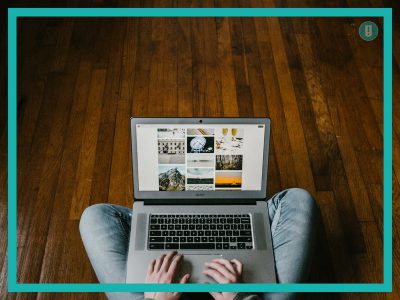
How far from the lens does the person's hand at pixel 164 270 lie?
1396 millimetres

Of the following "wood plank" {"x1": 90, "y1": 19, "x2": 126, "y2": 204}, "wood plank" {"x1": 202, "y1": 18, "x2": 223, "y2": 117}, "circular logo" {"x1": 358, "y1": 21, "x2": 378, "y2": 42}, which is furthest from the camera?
"circular logo" {"x1": 358, "y1": 21, "x2": 378, "y2": 42}

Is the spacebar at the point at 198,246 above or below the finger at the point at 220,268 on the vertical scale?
above

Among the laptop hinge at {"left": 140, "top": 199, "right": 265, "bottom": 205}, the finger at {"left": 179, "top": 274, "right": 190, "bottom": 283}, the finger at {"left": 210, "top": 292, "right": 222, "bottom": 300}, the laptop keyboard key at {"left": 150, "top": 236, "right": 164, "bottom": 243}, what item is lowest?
the finger at {"left": 210, "top": 292, "right": 222, "bottom": 300}

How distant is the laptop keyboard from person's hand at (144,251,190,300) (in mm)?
51

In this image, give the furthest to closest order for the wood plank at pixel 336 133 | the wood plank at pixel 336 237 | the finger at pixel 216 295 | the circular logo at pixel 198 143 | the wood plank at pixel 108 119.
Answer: the wood plank at pixel 108 119, the wood plank at pixel 336 133, the wood plank at pixel 336 237, the circular logo at pixel 198 143, the finger at pixel 216 295

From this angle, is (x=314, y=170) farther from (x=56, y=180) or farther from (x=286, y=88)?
(x=56, y=180)

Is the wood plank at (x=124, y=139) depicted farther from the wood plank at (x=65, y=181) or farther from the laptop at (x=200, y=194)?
the laptop at (x=200, y=194)

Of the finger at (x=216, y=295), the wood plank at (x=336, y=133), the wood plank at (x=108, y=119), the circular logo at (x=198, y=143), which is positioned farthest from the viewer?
the wood plank at (x=108, y=119)

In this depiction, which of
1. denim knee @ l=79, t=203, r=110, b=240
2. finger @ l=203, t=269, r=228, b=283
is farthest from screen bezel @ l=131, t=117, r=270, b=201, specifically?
finger @ l=203, t=269, r=228, b=283

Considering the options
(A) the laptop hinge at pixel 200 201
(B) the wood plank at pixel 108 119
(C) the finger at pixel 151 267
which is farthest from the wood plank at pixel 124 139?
(C) the finger at pixel 151 267

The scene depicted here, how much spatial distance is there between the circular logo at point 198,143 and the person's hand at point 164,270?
0.27 meters

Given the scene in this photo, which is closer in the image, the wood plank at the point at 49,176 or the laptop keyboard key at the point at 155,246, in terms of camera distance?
the laptop keyboard key at the point at 155,246

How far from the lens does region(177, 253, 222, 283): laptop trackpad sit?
1.43m

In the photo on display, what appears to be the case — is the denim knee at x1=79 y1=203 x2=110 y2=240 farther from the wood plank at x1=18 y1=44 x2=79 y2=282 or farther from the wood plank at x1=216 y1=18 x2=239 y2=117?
the wood plank at x1=216 y1=18 x2=239 y2=117
